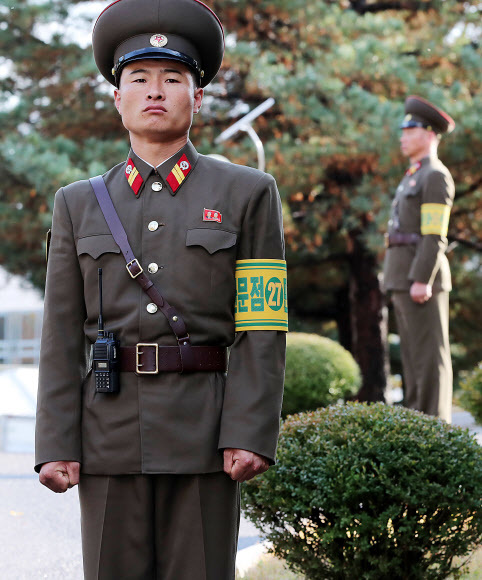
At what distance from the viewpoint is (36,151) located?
11750 mm

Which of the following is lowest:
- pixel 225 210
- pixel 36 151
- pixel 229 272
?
pixel 229 272

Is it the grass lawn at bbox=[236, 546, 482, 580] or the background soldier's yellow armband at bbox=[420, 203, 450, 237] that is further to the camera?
the background soldier's yellow armband at bbox=[420, 203, 450, 237]

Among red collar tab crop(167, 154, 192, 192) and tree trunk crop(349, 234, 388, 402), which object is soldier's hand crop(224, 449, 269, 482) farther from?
tree trunk crop(349, 234, 388, 402)

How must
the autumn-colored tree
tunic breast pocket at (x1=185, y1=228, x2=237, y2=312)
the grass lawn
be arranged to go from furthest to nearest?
the autumn-colored tree, the grass lawn, tunic breast pocket at (x1=185, y1=228, x2=237, y2=312)

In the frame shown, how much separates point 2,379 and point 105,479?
39.5 ft

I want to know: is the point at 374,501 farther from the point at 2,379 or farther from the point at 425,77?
the point at 2,379

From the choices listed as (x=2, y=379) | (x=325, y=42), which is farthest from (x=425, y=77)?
(x=2, y=379)

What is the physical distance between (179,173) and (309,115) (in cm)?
935

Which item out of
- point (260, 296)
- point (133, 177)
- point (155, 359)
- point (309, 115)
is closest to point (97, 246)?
point (133, 177)

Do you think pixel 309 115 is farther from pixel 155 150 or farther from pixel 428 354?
pixel 155 150

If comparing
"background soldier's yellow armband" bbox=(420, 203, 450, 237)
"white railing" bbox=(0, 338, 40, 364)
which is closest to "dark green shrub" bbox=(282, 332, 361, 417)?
"background soldier's yellow armband" bbox=(420, 203, 450, 237)

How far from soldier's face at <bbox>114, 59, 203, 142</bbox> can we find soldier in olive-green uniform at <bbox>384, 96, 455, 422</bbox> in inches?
162

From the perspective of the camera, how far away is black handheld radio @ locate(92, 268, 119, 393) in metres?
2.57

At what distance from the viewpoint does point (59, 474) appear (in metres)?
2.57
